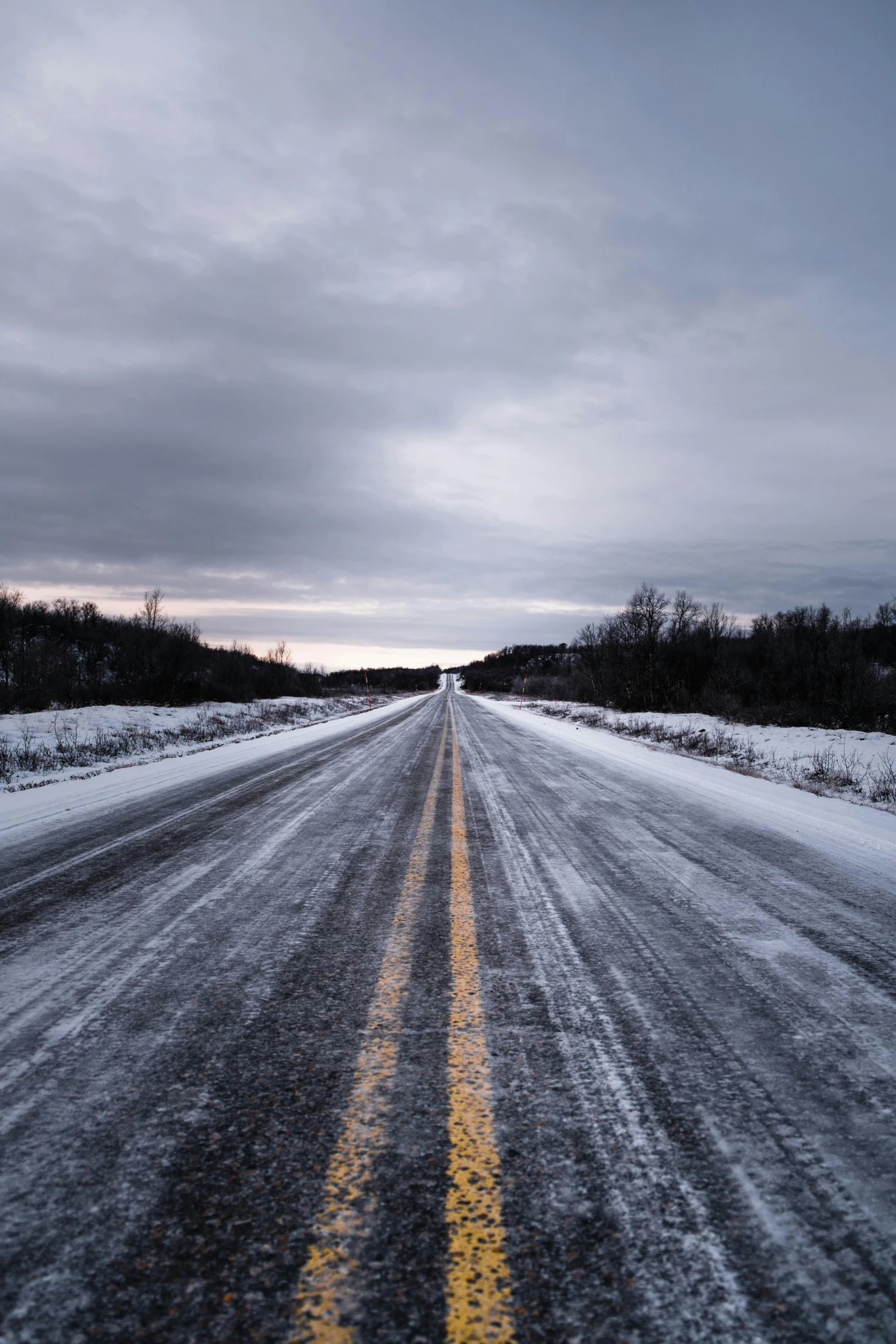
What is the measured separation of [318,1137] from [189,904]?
2377 millimetres

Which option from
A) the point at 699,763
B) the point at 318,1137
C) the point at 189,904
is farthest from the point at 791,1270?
the point at 699,763

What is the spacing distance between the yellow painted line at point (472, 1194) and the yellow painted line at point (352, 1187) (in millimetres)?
219

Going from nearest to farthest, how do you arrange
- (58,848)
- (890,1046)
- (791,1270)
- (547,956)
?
(791,1270)
(890,1046)
(547,956)
(58,848)

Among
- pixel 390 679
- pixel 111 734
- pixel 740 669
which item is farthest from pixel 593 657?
pixel 390 679

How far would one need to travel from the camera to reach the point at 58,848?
530 cm

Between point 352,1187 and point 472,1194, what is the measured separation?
12.9 inches

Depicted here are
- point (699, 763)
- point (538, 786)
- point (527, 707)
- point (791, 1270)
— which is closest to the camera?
point (791, 1270)

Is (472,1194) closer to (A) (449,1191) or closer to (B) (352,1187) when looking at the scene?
(A) (449,1191)

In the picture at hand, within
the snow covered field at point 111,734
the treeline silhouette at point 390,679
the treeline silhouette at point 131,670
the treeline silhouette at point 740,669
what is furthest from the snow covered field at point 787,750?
the treeline silhouette at point 390,679

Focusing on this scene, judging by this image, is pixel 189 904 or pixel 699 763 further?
pixel 699 763

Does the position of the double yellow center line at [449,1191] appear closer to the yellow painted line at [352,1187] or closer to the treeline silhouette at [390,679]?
the yellow painted line at [352,1187]

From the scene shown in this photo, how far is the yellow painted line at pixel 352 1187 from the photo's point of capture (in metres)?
1.31

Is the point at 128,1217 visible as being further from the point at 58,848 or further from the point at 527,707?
the point at 527,707

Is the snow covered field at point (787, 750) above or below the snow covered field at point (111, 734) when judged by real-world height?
above
